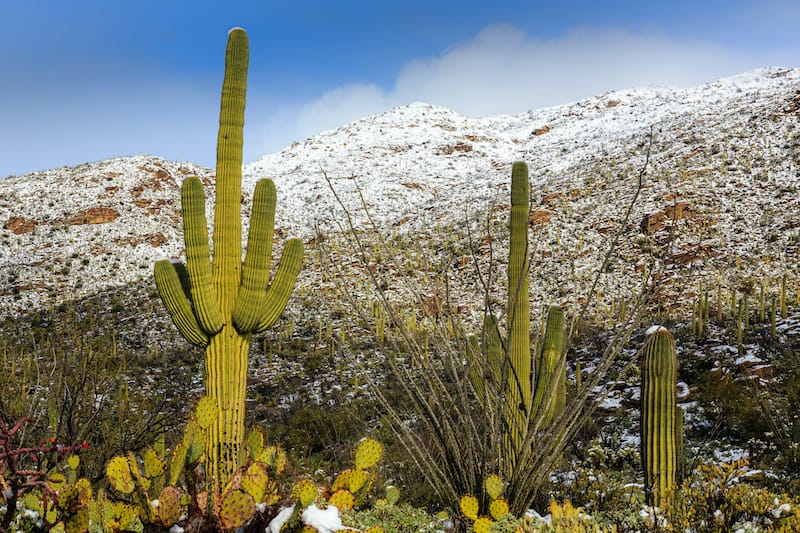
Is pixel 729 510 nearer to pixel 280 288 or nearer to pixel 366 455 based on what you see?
pixel 366 455

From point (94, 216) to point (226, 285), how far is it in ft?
76.2

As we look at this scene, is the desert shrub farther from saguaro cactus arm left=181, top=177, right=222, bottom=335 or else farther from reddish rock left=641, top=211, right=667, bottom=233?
reddish rock left=641, top=211, right=667, bottom=233

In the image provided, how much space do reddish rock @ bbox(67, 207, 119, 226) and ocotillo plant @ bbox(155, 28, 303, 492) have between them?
22385 mm

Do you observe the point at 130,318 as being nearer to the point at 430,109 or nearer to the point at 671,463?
the point at 671,463

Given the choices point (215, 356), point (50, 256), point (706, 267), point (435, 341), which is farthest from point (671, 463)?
point (50, 256)

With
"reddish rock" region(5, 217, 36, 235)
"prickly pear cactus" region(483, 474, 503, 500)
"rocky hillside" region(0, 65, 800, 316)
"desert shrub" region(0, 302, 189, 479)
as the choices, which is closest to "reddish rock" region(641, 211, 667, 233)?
"rocky hillside" region(0, 65, 800, 316)

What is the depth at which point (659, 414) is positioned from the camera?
421 centimetres

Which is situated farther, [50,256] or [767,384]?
[50,256]

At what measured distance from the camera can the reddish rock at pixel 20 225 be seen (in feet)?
79.0

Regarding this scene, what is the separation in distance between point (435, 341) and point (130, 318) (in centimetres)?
1729

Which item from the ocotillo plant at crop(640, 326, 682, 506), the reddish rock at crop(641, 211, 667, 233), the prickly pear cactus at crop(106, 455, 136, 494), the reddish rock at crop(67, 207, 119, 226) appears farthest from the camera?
the reddish rock at crop(67, 207, 119, 226)

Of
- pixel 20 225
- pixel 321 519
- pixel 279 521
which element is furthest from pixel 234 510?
pixel 20 225

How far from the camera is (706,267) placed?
1496 centimetres

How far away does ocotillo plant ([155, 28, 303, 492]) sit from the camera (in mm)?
5289
